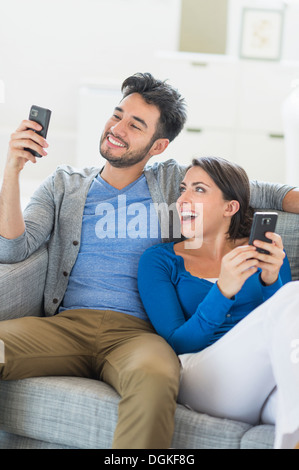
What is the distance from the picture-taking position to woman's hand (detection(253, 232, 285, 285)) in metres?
1.60

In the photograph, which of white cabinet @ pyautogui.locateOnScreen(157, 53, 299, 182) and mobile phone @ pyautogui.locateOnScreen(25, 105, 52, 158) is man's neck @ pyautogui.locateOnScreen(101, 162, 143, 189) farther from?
white cabinet @ pyautogui.locateOnScreen(157, 53, 299, 182)

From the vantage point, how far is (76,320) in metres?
1.79

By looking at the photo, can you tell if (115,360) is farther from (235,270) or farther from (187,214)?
(187,214)

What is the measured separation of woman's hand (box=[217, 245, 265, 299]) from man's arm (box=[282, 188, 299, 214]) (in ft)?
1.57

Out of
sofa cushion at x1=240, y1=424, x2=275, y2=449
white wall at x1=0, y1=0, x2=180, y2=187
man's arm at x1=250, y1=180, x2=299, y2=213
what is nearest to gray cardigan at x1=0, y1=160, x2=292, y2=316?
man's arm at x1=250, y1=180, x2=299, y2=213

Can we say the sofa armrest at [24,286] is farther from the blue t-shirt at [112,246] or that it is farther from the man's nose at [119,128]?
the man's nose at [119,128]

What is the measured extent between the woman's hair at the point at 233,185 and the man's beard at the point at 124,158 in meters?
0.22

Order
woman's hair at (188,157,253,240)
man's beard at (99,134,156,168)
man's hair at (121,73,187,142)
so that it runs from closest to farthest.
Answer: woman's hair at (188,157,253,240) < man's beard at (99,134,156,168) < man's hair at (121,73,187,142)

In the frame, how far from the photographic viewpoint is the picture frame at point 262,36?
4.64 metres

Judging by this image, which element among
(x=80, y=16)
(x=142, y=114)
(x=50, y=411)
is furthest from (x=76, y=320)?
(x=80, y=16)

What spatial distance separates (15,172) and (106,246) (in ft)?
1.13

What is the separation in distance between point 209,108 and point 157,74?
0.46 meters

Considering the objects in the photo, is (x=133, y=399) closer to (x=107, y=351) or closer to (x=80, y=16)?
(x=107, y=351)

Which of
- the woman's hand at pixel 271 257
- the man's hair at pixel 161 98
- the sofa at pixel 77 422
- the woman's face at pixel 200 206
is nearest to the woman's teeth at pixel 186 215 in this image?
the woman's face at pixel 200 206
